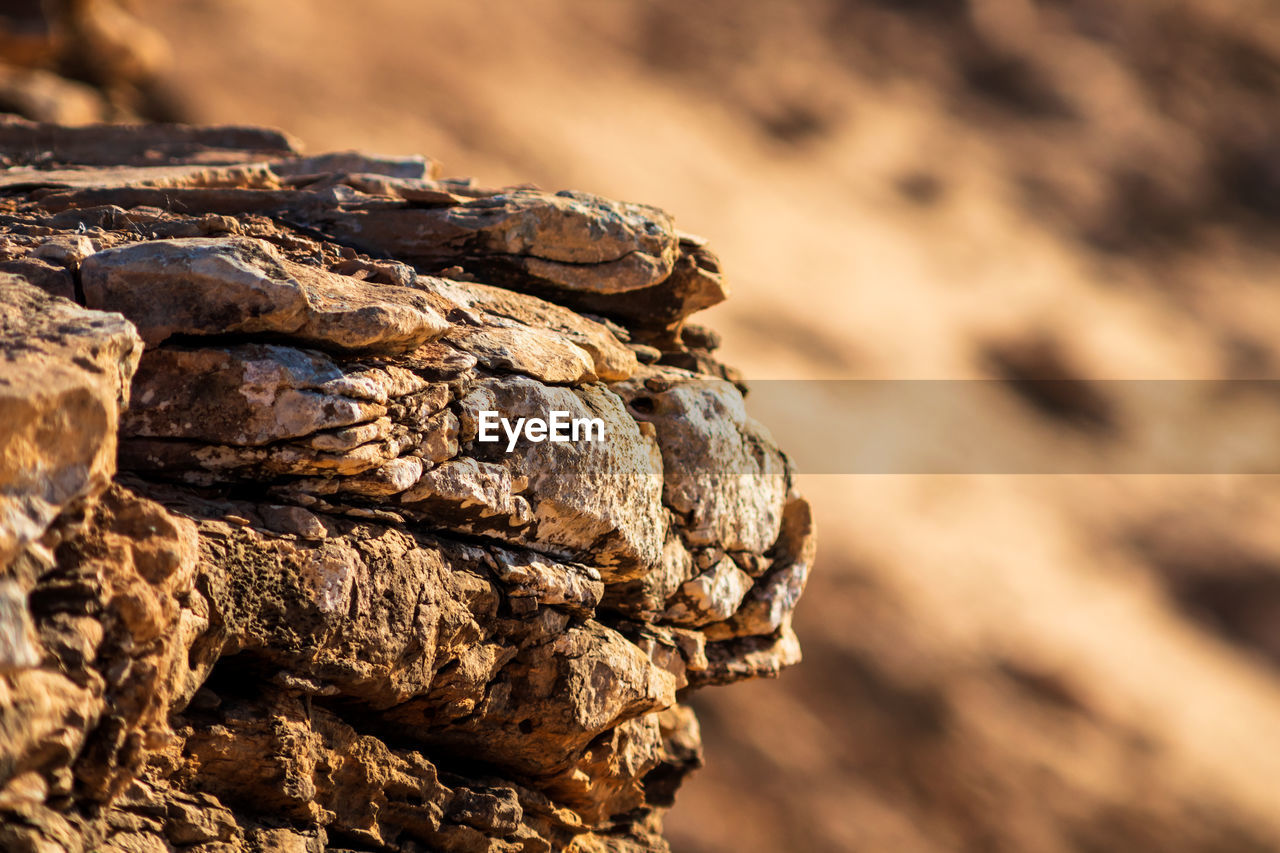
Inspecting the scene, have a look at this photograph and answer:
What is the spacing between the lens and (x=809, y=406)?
2430 cm

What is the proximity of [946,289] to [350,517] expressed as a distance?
28.0 meters

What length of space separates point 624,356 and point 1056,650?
59.2 ft

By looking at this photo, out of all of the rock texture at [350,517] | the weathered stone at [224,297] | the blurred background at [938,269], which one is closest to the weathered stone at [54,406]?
the rock texture at [350,517]

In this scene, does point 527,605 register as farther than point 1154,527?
No

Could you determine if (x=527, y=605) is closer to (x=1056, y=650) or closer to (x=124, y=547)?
(x=124, y=547)

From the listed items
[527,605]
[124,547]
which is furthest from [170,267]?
[527,605]

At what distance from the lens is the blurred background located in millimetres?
18797

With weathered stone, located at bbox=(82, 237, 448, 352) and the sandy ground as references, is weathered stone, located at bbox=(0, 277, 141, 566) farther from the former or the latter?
the sandy ground

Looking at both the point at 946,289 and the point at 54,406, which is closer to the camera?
the point at 54,406

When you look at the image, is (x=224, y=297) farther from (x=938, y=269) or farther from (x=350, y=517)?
(x=938, y=269)

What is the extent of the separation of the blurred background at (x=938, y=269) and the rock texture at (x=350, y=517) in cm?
1243

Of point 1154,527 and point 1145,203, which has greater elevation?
point 1145,203

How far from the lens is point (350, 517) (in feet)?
14.4

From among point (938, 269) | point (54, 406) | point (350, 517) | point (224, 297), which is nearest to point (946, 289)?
point (938, 269)
